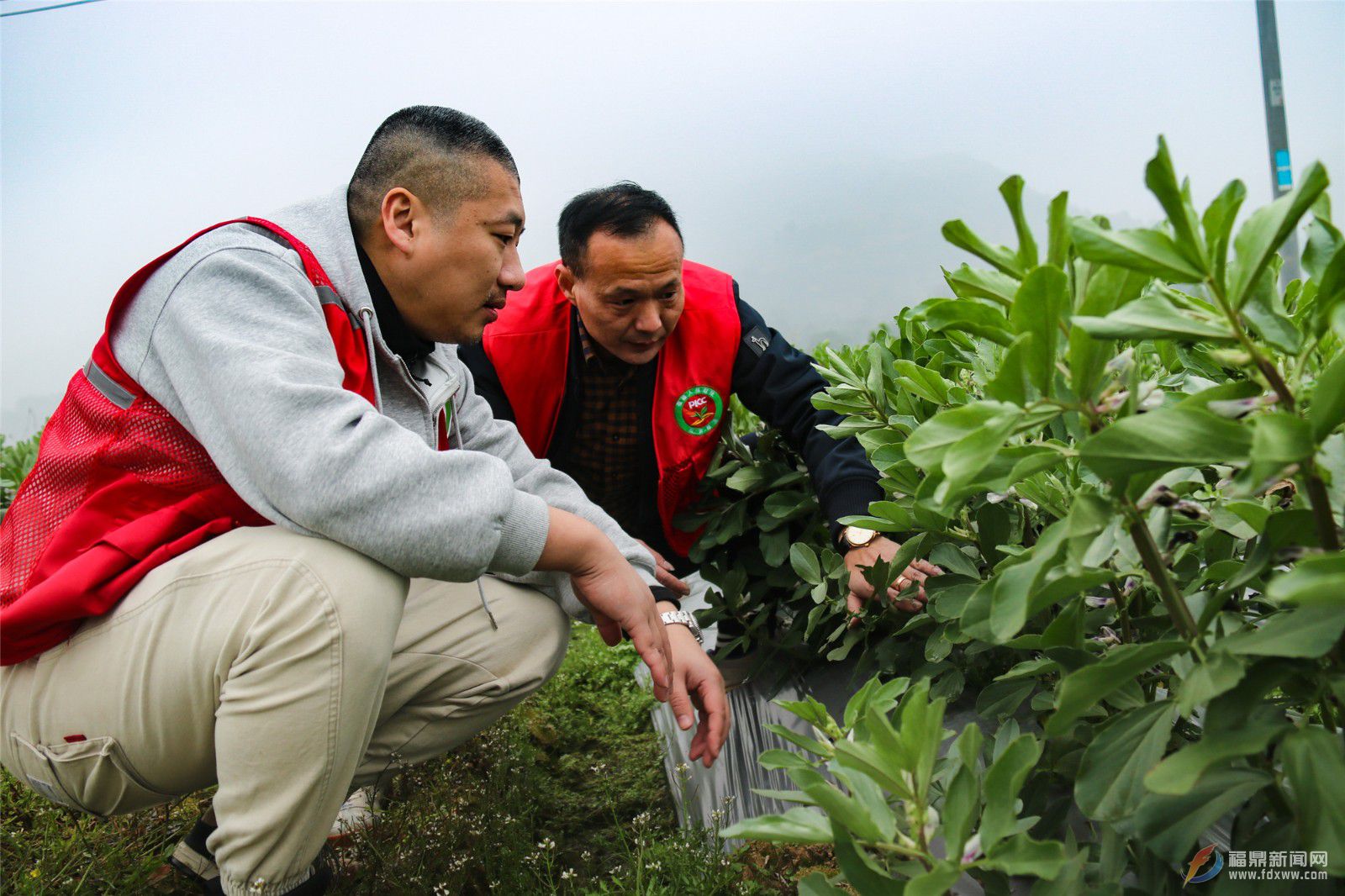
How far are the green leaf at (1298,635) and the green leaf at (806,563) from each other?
1117 millimetres

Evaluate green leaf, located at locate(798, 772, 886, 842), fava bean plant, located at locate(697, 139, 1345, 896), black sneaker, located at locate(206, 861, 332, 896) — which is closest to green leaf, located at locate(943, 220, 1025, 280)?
fava bean plant, located at locate(697, 139, 1345, 896)

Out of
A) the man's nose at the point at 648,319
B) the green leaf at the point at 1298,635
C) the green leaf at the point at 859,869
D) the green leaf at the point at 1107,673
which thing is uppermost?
the man's nose at the point at 648,319

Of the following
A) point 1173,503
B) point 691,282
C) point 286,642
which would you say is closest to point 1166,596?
point 1173,503

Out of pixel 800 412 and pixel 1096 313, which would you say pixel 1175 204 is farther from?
pixel 800 412

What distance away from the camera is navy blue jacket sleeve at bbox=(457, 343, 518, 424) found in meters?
2.60

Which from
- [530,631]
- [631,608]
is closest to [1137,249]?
[631,608]

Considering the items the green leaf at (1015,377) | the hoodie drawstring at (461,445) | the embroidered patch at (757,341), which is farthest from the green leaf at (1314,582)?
the embroidered patch at (757,341)

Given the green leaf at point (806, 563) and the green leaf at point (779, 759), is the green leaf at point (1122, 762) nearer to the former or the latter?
the green leaf at point (779, 759)

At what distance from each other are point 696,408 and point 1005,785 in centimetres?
181

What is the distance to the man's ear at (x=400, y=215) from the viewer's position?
5.88 feet

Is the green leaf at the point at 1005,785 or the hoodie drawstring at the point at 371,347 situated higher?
the hoodie drawstring at the point at 371,347

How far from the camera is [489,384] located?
261cm

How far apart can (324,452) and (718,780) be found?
126 cm

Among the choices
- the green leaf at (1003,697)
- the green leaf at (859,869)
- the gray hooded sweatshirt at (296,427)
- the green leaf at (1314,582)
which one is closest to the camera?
the green leaf at (1314,582)
